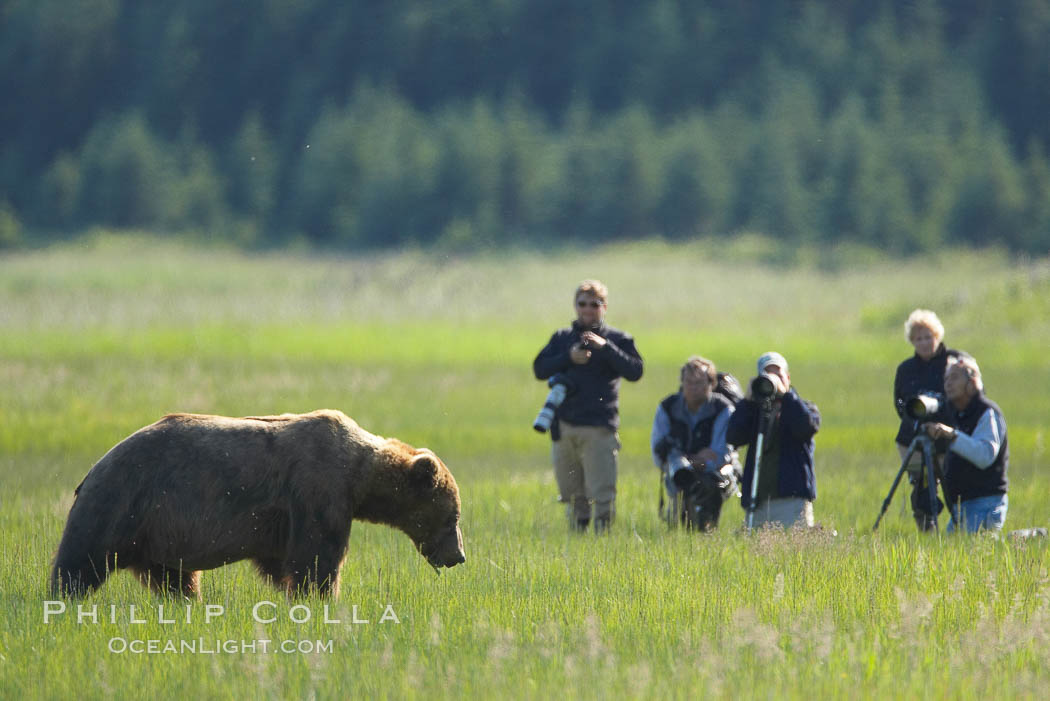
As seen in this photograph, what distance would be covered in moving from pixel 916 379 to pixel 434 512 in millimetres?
4395

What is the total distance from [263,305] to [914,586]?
115 ft

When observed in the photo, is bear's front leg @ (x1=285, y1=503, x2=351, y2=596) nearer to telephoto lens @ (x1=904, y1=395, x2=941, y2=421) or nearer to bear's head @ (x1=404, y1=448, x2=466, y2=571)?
bear's head @ (x1=404, y1=448, x2=466, y2=571)

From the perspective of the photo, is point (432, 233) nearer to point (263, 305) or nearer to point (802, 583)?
point (263, 305)

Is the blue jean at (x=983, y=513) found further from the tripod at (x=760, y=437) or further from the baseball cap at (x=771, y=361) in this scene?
the baseball cap at (x=771, y=361)

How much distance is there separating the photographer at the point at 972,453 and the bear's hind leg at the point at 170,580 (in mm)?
4851

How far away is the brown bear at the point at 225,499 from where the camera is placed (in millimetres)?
6648

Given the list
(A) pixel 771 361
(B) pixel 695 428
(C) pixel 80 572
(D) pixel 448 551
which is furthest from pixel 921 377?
(C) pixel 80 572

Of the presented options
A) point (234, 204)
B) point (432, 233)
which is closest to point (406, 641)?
point (432, 233)

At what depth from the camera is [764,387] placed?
9008mm

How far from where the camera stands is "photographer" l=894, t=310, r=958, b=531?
395 inches

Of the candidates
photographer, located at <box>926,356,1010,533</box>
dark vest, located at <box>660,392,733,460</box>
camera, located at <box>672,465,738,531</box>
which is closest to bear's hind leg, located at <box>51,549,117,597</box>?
camera, located at <box>672,465,738,531</box>

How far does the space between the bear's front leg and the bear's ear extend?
524 mm

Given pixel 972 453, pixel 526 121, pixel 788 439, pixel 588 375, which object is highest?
pixel 526 121

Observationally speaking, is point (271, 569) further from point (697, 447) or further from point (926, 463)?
point (926, 463)
